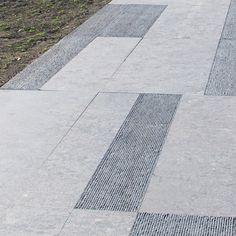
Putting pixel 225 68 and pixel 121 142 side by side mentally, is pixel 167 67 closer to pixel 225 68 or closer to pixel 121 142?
pixel 225 68

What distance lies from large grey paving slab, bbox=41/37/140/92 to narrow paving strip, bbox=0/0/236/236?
0.04ft

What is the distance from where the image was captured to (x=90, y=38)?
31.3ft

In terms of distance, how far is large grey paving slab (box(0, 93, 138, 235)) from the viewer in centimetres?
436

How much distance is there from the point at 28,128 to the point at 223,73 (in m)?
2.67

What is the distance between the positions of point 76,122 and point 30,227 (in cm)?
202

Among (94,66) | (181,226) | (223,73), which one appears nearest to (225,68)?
(223,73)

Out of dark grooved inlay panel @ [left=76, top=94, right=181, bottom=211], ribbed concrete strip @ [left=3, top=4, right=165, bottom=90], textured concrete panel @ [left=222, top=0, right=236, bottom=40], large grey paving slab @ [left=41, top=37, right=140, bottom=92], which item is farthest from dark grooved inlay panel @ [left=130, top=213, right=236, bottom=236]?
textured concrete panel @ [left=222, top=0, right=236, bottom=40]

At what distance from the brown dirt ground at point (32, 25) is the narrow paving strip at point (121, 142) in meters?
0.35

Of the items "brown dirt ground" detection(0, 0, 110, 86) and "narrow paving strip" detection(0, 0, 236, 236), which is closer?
"narrow paving strip" detection(0, 0, 236, 236)

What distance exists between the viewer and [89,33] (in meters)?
9.86

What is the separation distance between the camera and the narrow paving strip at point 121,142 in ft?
14.4

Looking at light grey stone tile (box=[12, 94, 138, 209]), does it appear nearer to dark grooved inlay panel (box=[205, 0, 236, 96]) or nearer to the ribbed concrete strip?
dark grooved inlay panel (box=[205, 0, 236, 96])

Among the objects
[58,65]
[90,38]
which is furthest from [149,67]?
[90,38]

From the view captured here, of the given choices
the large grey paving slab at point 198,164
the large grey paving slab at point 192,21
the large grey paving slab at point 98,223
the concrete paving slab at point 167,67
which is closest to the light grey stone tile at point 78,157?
the large grey paving slab at point 98,223
